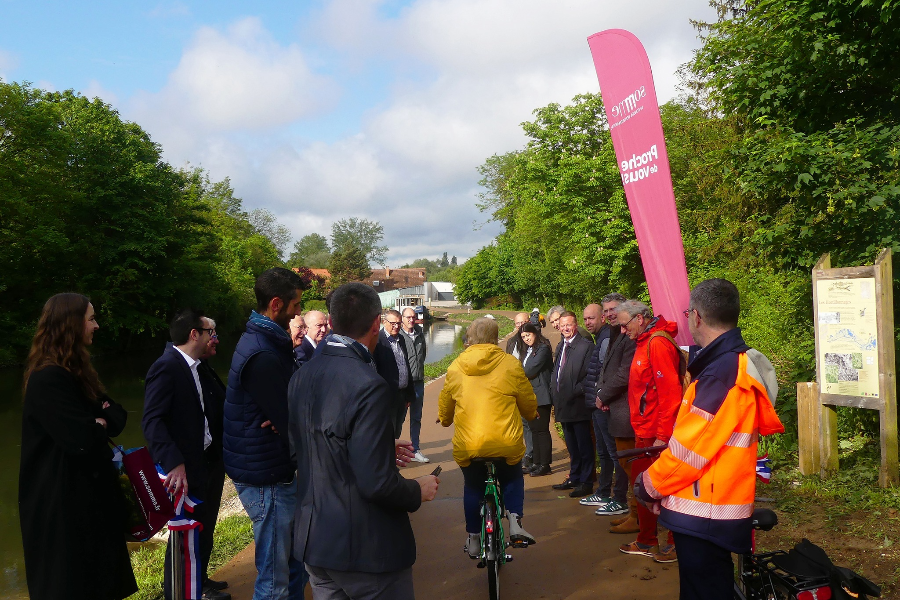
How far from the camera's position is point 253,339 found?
11.3ft

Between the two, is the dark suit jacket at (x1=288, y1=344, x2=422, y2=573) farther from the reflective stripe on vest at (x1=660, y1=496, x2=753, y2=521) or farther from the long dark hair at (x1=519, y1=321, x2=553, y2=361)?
the long dark hair at (x1=519, y1=321, x2=553, y2=361)

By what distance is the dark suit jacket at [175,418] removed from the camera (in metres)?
3.86

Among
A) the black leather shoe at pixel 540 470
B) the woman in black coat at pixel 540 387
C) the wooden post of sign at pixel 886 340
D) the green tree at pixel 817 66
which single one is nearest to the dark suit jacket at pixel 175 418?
the woman in black coat at pixel 540 387

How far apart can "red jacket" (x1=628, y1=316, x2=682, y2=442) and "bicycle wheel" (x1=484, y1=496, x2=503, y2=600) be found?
1430 mm

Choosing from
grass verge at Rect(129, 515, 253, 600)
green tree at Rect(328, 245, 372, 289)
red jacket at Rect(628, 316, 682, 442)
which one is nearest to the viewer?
red jacket at Rect(628, 316, 682, 442)

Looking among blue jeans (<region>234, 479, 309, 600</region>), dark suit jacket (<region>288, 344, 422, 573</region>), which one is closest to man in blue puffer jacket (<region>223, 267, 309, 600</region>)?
blue jeans (<region>234, 479, 309, 600</region>)

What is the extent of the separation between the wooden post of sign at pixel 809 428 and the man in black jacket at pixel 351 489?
5.44m

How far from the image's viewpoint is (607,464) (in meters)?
6.42

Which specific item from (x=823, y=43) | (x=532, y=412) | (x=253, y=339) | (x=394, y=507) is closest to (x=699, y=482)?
(x=394, y=507)

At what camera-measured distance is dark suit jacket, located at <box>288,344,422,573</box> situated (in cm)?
233

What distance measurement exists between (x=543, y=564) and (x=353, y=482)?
122 inches

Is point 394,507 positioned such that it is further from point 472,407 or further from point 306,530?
point 472,407

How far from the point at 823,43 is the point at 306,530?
7.24 metres

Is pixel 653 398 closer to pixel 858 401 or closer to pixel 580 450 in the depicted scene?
pixel 580 450
